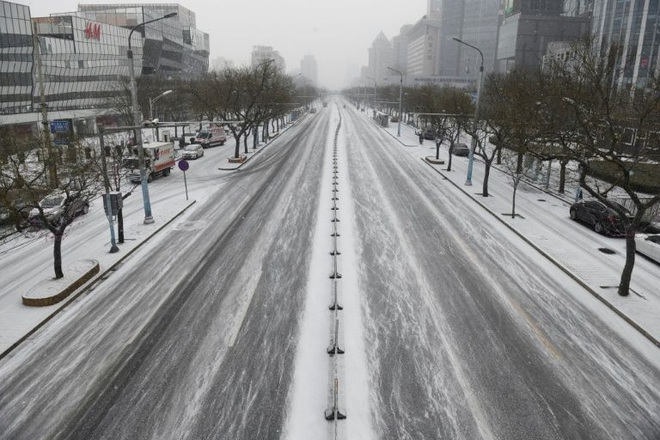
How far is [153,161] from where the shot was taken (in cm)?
3294

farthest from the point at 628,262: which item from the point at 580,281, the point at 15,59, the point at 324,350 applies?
the point at 15,59

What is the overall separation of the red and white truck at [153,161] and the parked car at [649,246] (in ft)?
94.5

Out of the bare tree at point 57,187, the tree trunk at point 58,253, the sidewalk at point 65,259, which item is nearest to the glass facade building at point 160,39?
the sidewalk at point 65,259

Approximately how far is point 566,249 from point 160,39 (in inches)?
3704

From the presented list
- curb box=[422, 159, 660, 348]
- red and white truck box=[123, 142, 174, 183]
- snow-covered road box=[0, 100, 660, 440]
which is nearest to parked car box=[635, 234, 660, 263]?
snow-covered road box=[0, 100, 660, 440]

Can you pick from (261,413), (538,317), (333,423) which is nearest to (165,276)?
(261,413)

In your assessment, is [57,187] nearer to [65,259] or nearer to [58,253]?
[58,253]

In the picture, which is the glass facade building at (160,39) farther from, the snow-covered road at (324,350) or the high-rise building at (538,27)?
the high-rise building at (538,27)

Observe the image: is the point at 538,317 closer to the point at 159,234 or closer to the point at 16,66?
the point at 159,234

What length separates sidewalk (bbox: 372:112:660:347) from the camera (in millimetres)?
13367

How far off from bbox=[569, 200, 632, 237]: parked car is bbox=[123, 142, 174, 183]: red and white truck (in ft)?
88.1

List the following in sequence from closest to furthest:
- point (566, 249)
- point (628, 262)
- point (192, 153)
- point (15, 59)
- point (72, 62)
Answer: point (628, 262) < point (566, 249) < point (192, 153) < point (15, 59) < point (72, 62)

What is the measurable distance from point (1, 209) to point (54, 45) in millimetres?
59740

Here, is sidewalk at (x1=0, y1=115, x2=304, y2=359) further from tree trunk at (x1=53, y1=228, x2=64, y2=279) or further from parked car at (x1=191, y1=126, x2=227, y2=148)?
parked car at (x1=191, y1=126, x2=227, y2=148)
